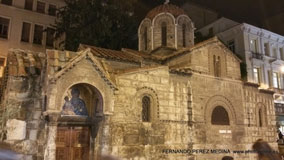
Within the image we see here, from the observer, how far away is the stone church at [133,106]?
10.2 m

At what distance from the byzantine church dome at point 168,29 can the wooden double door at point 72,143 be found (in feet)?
31.6

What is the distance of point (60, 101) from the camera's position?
9.78 meters

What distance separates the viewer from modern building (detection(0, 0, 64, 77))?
22.7 m

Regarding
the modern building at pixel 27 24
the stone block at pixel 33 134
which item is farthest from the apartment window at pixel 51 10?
the stone block at pixel 33 134

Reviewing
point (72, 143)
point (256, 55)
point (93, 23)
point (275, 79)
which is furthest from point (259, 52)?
point (72, 143)

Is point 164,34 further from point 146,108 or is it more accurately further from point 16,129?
point 16,129

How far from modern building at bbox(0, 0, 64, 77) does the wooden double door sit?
1426cm

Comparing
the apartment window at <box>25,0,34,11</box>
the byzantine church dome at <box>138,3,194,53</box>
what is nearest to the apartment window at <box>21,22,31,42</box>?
the apartment window at <box>25,0,34,11</box>

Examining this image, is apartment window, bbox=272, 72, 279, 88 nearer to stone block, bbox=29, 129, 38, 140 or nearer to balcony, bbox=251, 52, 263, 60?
balcony, bbox=251, 52, 263, 60

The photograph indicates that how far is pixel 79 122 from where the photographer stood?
1103cm

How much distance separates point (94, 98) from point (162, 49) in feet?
28.4

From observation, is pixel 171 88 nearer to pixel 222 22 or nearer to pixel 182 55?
pixel 182 55

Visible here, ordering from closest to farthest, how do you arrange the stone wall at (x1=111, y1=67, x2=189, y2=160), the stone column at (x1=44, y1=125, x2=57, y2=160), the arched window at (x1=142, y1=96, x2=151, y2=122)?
the stone column at (x1=44, y1=125, x2=57, y2=160) → the stone wall at (x1=111, y1=67, x2=189, y2=160) → the arched window at (x1=142, y1=96, x2=151, y2=122)

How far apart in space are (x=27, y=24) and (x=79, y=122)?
16947 millimetres
